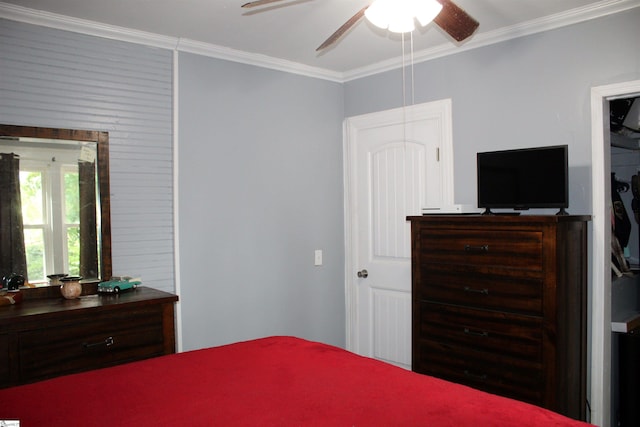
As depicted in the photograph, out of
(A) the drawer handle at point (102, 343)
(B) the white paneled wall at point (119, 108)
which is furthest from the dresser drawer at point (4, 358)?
(B) the white paneled wall at point (119, 108)

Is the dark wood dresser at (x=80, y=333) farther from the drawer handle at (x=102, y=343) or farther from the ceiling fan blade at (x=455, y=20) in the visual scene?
the ceiling fan blade at (x=455, y=20)

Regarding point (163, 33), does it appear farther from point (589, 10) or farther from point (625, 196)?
point (625, 196)

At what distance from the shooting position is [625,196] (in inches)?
147

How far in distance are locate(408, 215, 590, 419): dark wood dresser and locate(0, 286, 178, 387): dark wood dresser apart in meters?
1.47

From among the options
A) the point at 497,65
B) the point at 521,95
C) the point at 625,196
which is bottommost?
the point at 625,196

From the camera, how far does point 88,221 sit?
290cm

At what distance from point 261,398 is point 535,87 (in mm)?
2419

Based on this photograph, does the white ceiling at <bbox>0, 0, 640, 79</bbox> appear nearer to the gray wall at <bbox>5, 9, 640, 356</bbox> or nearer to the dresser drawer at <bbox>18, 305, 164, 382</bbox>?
the gray wall at <bbox>5, 9, 640, 356</bbox>

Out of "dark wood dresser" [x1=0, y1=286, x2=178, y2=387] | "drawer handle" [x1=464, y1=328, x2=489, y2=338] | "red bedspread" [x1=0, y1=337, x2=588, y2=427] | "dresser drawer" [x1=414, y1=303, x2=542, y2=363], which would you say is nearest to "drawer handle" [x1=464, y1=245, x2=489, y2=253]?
"dresser drawer" [x1=414, y1=303, x2=542, y2=363]

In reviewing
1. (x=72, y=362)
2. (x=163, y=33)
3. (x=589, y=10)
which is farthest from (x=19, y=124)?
(x=589, y=10)

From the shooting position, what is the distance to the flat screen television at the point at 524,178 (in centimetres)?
264

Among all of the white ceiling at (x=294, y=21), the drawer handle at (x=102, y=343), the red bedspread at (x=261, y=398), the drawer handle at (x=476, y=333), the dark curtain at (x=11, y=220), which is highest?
the white ceiling at (x=294, y=21)

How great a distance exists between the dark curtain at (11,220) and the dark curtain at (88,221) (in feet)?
0.99

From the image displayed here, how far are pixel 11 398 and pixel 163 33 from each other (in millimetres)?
2216
